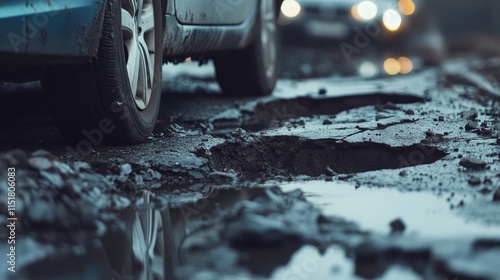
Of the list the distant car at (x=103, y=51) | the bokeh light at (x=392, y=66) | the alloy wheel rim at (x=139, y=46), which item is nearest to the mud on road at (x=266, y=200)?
the distant car at (x=103, y=51)

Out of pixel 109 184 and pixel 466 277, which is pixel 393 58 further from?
pixel 466 277

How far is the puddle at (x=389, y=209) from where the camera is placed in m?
3.01

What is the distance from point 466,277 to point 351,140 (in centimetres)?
208

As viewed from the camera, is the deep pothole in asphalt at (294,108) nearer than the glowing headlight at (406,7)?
Yes

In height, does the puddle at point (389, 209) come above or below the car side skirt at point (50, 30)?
below

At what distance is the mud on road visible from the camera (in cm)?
273

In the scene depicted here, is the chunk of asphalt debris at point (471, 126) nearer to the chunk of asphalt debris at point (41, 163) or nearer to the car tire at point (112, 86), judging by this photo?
the car tire at point (112, 86)

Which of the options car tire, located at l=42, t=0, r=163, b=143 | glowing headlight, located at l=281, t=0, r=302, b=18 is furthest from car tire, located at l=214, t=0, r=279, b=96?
glowing headlight, located at l=281, t=0, r=302, b=18

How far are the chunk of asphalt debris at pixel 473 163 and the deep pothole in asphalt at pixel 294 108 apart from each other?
68.2 inches

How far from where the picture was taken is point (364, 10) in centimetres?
1212

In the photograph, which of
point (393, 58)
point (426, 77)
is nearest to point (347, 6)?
point (393, 58)

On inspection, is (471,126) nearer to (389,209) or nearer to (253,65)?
(389,209)

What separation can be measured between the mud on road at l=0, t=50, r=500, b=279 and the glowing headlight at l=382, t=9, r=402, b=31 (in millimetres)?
6729

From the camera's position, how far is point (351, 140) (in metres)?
4.64
